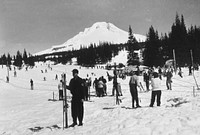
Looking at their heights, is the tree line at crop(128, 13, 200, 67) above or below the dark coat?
above

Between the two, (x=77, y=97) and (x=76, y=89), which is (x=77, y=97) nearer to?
(x=77, y=97)

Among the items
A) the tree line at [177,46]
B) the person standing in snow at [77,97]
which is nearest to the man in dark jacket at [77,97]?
the person standing in snow at [77,97]

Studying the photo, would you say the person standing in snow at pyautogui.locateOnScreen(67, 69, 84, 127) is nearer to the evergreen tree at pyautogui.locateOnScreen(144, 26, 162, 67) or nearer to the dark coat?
the dark coat

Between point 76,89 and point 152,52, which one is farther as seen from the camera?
point 152,52

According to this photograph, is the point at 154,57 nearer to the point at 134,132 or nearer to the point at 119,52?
the point at 134,132

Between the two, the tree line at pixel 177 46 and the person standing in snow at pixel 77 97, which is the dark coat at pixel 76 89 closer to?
the person standing in snow at pixel 77 97

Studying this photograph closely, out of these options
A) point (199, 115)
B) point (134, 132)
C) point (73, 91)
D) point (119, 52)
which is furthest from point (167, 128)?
point (119, 52)

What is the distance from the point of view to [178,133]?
17.2ft

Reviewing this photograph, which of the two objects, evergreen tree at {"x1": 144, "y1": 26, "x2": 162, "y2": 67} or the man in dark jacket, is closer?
the man in dark jacket

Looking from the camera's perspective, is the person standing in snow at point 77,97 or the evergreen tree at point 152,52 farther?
the evergreen tree at point 152,52

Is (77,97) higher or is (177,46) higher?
(177,46)

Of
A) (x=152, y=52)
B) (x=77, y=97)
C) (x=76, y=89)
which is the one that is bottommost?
(x=77, y=97)

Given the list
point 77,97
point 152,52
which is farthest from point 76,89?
point 152,52

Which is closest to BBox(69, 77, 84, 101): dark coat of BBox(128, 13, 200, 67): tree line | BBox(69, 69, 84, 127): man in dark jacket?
BBox(69, 69, 84, 127): man in dark jacket
